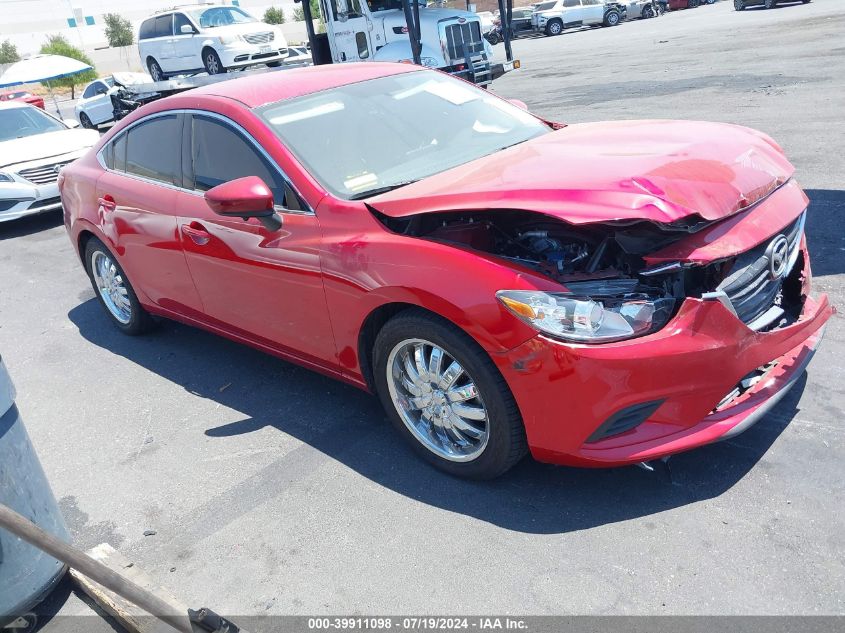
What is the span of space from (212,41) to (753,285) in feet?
57.6

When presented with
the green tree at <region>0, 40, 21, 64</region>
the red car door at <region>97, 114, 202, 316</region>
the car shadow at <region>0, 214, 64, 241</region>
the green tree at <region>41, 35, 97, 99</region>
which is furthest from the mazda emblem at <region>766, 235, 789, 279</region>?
the green tree at <region>0, 40, 21, 64</region>

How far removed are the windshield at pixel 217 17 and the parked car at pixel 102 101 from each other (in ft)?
6.32

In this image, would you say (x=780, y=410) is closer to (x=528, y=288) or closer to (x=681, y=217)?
(x=681, y=217)

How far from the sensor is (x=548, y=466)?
3.47 meters

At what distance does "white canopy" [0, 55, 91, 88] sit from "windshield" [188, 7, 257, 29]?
3023 mm

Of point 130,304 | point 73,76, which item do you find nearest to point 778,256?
point 130,304

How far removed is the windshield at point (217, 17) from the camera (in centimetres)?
1877

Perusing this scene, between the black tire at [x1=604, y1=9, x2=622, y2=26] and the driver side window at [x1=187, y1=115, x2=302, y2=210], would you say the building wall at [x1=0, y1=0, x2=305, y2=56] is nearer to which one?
the black tire at [x1=604, y1=9, x2=622, y2=26]

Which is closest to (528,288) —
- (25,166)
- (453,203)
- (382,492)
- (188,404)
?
(453,203)

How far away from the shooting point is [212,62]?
60.8 ft

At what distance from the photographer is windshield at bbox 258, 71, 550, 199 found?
3.87m

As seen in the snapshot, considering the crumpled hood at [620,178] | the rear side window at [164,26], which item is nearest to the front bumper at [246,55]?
the rear side window at [164,26]

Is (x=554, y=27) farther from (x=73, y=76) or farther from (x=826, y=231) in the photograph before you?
(x=826, y=231)

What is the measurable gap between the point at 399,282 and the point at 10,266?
6.67m
